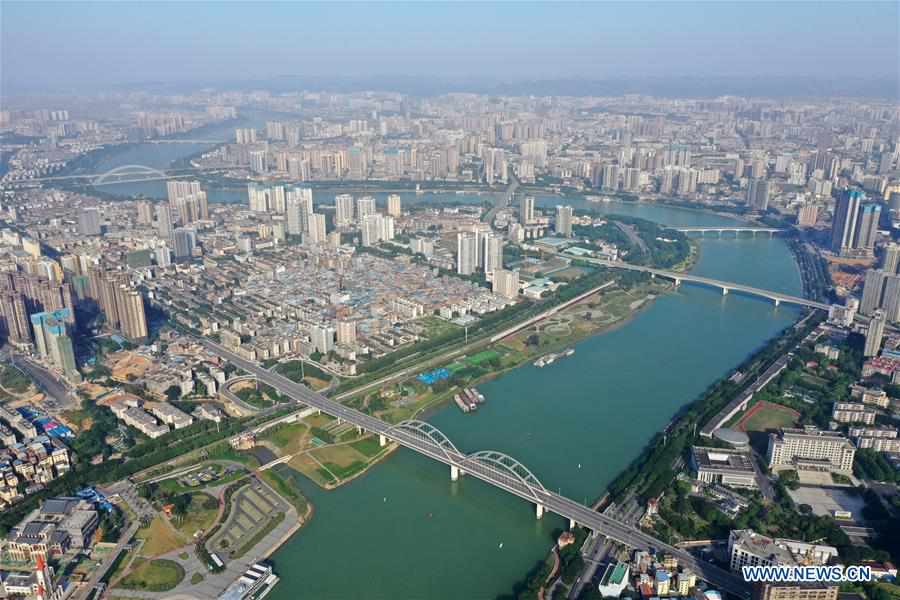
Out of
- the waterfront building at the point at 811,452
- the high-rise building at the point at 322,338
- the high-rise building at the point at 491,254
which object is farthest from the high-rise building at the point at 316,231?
the waterfront building at the point at 811,452

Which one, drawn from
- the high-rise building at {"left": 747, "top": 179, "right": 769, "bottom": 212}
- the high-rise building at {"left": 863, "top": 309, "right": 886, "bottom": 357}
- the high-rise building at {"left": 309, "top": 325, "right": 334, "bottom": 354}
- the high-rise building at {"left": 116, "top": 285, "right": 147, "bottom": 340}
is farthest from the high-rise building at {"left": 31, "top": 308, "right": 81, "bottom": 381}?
the high-rise building at {"left": 747, "top": 179, "right": 769, "bottom": 212}

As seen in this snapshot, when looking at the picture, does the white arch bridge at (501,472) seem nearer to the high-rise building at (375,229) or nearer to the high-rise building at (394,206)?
the high-rise building at (375,229)

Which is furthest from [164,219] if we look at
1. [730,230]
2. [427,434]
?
[730,230]

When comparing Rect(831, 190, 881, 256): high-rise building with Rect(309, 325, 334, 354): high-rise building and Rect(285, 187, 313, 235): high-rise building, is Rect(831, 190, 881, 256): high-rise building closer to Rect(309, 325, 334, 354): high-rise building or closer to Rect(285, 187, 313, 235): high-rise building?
Rect(309, 325, 334, 354): high-rise building

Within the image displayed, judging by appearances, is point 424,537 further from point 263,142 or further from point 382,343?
point 263,142

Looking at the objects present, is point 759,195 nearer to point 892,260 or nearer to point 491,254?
point 892,260
